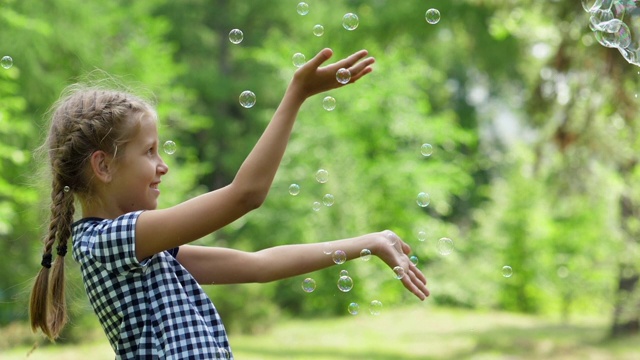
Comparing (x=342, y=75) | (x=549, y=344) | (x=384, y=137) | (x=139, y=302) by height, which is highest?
(x=342, y=75)

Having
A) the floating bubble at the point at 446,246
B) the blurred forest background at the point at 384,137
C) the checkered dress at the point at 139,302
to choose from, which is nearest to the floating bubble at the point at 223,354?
the checkered dress at the point at 139,302

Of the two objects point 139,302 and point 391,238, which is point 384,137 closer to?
point 391,238

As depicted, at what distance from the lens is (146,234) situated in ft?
5.95

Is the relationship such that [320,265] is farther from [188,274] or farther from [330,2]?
[330,2]

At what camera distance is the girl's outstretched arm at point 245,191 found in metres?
1.75

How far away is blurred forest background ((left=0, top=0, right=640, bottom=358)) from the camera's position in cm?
940

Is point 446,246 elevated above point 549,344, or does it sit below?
above

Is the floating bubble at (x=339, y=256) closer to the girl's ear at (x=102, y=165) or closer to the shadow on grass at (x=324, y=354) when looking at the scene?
the girl's ear at (x=102, y=165)

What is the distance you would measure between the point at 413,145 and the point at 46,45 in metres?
8.17

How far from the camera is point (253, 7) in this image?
19.7m

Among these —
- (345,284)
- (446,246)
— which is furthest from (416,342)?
(345,284)

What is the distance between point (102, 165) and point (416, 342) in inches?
396

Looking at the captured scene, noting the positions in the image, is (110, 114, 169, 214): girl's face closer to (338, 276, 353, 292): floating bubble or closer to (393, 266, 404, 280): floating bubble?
(393, 266, 404, 280): floating bubble

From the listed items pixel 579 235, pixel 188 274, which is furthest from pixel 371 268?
pixel 188 274
